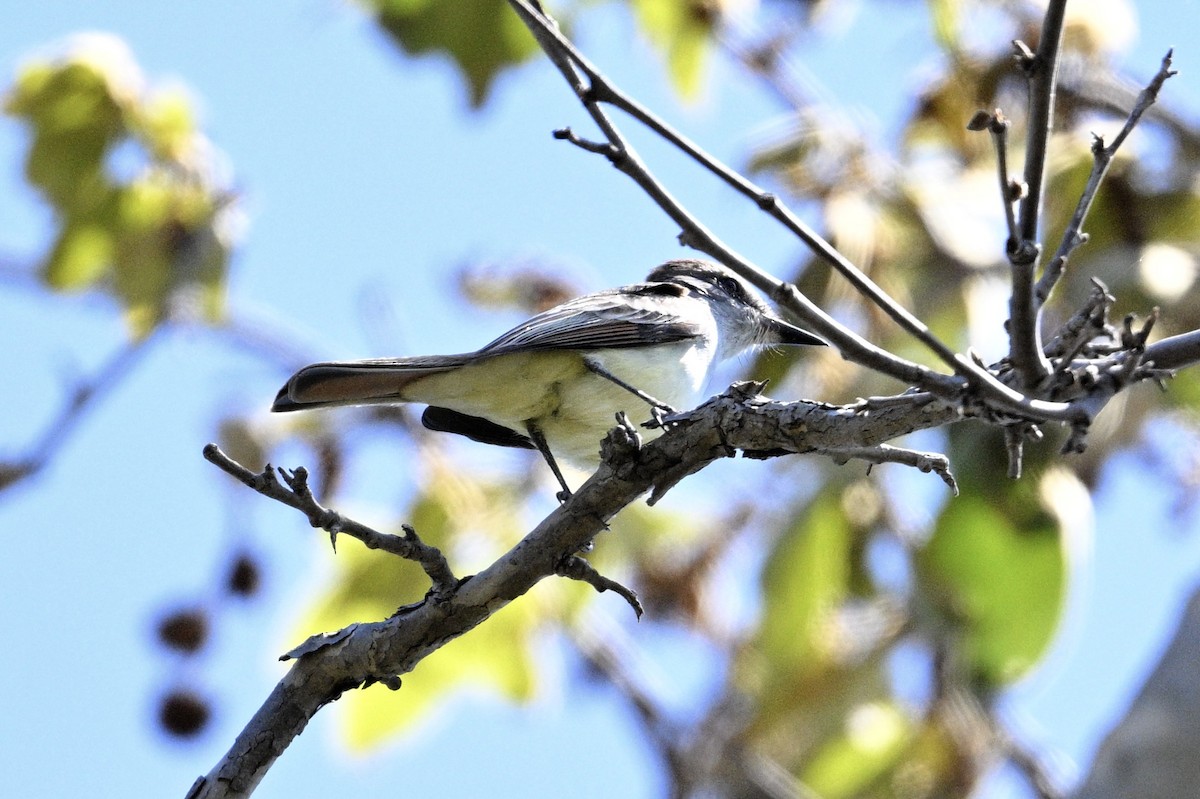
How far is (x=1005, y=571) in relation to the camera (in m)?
6.25

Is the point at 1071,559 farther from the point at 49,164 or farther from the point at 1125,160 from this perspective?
the point at 49,164

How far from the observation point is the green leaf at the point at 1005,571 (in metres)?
6.11

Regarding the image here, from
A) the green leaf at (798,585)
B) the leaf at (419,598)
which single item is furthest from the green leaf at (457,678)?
the green leaf at (798,585)

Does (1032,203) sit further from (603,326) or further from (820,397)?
(820,397)

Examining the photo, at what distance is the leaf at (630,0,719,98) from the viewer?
24.1 feet

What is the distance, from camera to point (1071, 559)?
610 cm

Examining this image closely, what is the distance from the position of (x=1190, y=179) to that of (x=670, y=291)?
346 cm

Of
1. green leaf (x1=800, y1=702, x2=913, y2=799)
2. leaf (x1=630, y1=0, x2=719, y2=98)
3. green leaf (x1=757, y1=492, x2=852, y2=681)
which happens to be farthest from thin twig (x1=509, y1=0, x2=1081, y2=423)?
green leaf (x1=800, y1=702, x2=913, y2=799)

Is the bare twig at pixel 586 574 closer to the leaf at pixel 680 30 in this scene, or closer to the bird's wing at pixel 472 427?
the bird's wing at pixel 472 427

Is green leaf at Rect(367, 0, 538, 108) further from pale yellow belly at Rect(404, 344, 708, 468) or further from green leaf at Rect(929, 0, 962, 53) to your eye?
pale yellow belly at Rect(404, 344, 708, 468)

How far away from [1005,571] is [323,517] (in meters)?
4.20

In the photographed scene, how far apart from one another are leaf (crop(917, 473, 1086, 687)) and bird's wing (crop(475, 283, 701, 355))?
206cm

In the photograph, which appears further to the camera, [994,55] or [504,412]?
[994,55]

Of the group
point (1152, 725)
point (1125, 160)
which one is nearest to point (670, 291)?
point (1152, 725)
